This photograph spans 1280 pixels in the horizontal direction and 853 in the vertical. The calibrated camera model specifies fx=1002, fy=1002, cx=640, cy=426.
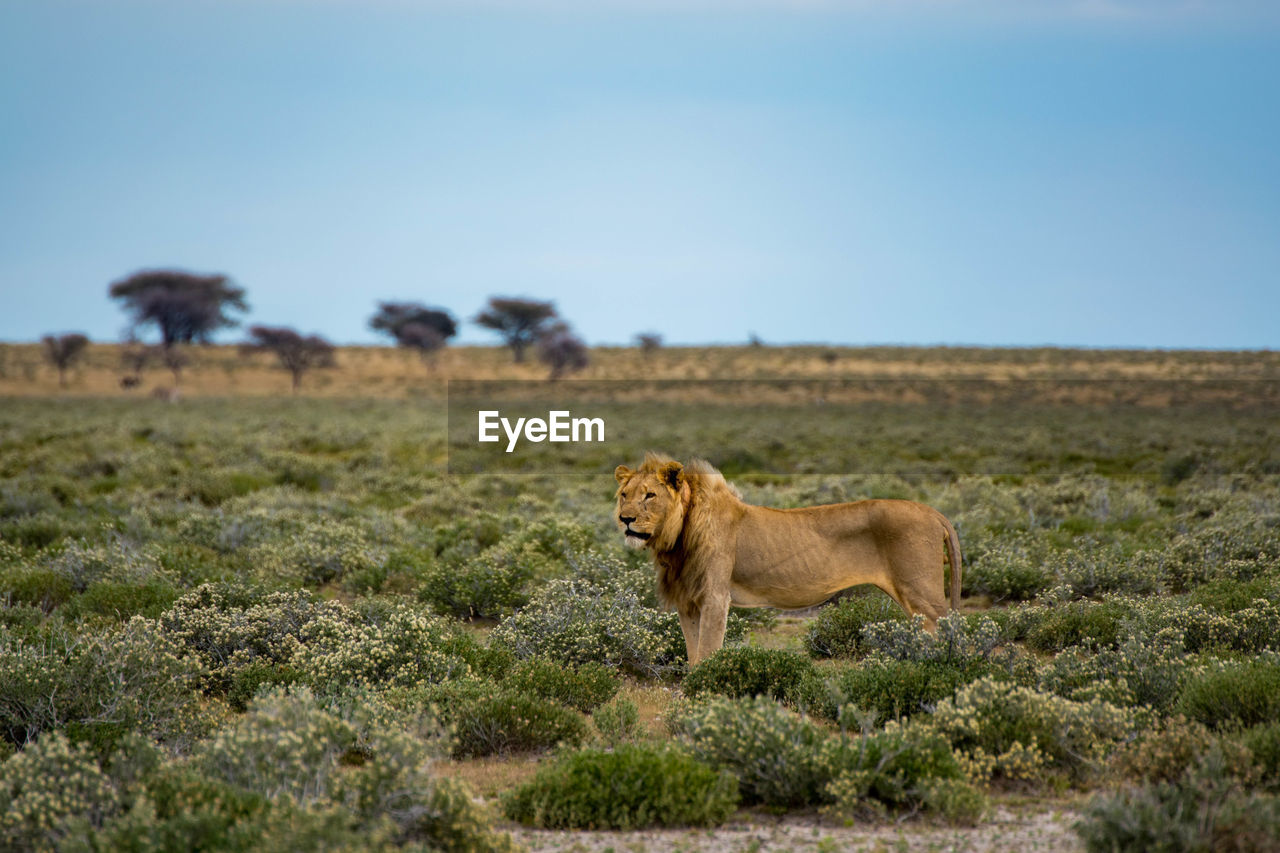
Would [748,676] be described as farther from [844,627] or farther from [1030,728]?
[844,627]

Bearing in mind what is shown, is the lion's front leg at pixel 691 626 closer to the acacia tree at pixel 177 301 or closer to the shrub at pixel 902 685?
the shrub at pixel 902 685

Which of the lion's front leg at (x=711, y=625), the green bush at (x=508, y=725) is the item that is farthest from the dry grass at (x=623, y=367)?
the green bush at (x=508, y=725)

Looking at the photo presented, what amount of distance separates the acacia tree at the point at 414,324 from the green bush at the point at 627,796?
73652 millimetres

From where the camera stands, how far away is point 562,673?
7188mm

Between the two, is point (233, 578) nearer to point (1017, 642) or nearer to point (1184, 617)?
point (1017, 642)

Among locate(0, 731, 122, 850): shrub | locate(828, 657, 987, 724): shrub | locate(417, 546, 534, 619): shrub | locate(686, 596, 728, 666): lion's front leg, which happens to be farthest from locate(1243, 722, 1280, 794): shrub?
locate(417, 546, 534, 619): shrub

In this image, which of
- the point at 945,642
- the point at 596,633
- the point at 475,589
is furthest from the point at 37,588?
the point at 945,642

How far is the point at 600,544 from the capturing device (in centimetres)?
1262

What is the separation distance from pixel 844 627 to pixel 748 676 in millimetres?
2146

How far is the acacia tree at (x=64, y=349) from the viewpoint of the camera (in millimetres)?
66000

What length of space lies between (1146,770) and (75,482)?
64.0 ft

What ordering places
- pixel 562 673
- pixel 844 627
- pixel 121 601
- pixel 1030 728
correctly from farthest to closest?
pixel 121 601
pixel 844 627
pixel 562 673
pixel 1030 728

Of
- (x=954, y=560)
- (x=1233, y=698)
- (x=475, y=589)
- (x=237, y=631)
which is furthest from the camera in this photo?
(x=475, y=589)

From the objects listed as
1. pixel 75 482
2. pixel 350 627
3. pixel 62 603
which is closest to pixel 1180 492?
pixel 350 627
